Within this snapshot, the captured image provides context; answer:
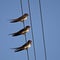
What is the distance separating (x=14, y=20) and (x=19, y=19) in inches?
8.3

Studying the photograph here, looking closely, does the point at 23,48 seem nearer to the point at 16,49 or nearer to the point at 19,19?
the point at 16,49

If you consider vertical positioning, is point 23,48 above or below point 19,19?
below

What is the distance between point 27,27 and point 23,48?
0.55 meters

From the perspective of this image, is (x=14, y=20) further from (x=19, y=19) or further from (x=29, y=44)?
(x=29, y=44)

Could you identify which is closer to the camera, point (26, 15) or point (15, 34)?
point (15, 34)

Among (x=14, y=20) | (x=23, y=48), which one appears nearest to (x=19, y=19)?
(x=14, y=20)

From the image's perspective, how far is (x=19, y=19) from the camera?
6.45 metres

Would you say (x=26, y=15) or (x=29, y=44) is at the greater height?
(x=26, y=15)

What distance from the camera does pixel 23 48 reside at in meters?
6.51

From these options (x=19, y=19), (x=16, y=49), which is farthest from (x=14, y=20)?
(x=16, y=49)

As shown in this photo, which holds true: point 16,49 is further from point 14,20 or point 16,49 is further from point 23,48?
point 14,20

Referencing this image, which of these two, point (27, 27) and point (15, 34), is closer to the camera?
point (15, 34)

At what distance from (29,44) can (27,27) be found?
406mm

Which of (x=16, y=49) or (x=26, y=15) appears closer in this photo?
(x=16, y=49)
